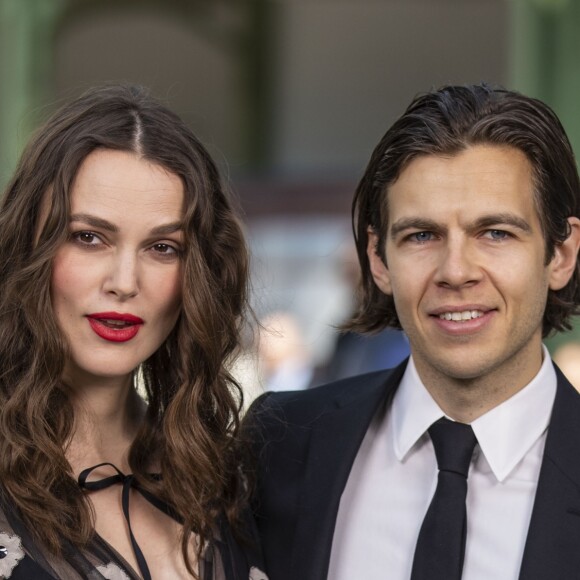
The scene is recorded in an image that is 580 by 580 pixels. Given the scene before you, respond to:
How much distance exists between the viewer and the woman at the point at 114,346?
2668mm

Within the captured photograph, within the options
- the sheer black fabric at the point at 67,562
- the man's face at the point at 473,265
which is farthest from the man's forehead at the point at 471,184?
the sheer black fabric at the point at 67,562

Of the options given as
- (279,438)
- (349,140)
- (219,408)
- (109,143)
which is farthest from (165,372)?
(349,140)

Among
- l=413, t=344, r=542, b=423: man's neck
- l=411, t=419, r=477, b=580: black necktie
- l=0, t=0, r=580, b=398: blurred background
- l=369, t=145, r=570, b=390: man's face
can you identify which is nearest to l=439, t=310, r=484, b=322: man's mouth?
l=369, t=145, r=570, b=390: man's face

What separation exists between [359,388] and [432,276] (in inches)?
20.7

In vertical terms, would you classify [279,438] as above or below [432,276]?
below

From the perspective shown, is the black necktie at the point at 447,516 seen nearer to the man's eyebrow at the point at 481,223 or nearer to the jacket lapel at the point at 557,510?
the jacket lapel at the point at 557,510

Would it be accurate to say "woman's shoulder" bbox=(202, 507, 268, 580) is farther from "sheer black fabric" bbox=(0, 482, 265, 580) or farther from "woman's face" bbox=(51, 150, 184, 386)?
"woman's face" bbox=(51, 150, 184, 386)

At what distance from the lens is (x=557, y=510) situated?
2631 millimetres

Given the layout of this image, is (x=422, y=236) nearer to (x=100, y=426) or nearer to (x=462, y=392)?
(x=462, y=392)

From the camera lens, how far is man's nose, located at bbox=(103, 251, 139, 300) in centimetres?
269

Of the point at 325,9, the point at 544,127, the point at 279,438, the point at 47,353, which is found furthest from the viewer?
the point at 325,9

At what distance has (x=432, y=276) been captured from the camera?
111 inches

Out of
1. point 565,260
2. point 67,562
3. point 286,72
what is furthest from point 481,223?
point 286,72

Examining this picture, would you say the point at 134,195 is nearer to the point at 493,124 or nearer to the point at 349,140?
the point at 493,124
